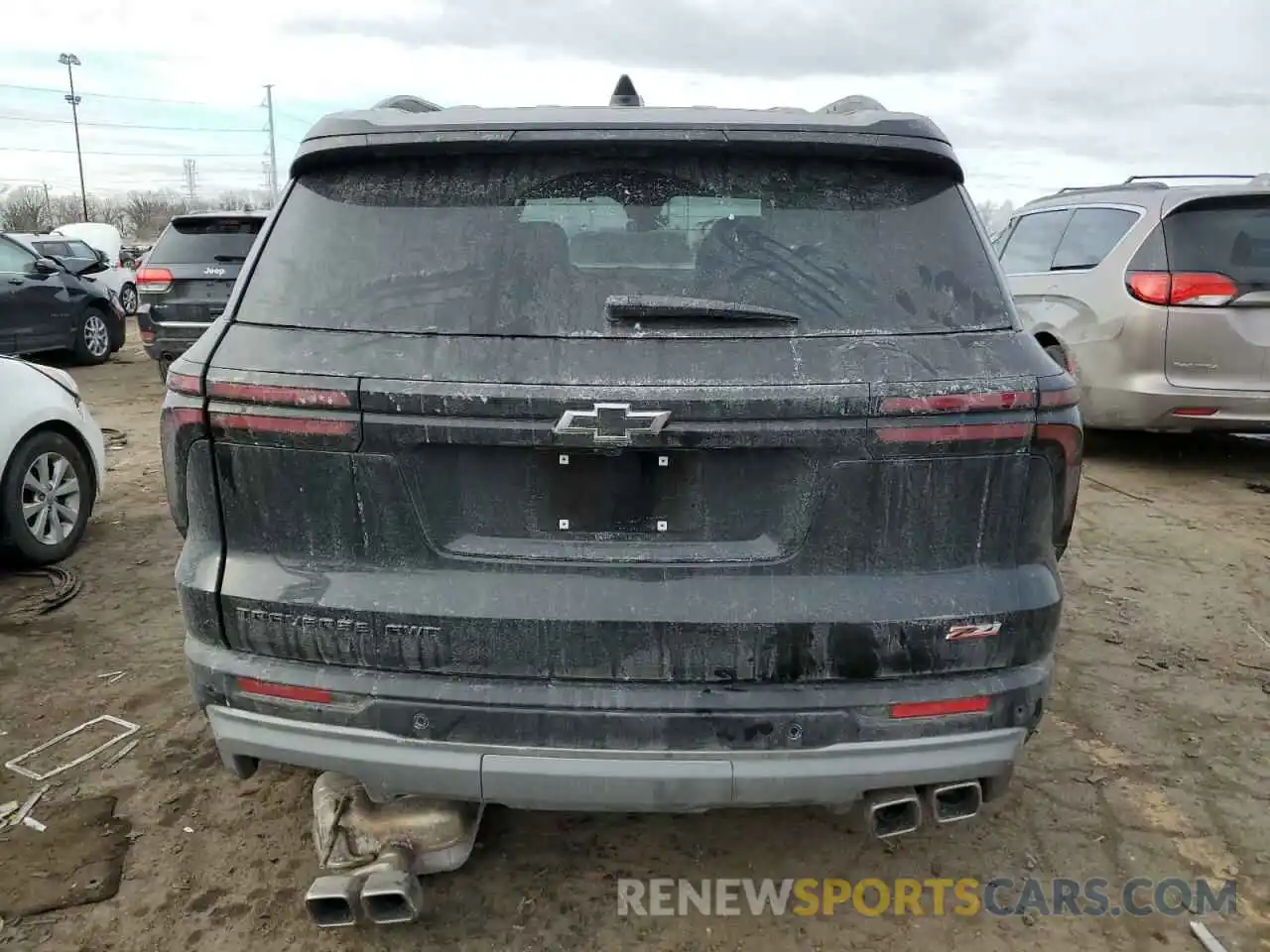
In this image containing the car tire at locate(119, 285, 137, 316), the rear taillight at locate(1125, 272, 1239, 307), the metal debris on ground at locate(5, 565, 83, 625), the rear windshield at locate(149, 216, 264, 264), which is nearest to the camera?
the metal debris on ground at locate(5, 565, 83, 625)

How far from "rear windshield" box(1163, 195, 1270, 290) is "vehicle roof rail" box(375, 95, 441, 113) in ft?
17.3

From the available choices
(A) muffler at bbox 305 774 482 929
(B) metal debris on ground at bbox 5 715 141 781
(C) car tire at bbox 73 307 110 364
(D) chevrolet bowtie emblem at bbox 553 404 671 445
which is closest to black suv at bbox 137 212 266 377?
(C) car tire at bbox 73 307 110 364

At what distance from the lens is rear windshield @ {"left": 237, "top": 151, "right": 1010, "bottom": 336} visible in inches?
83.3

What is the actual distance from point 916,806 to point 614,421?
45.8 inches

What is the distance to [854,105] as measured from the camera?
Answer: 2.75 metres

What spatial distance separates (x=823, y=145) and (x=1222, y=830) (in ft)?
7.76

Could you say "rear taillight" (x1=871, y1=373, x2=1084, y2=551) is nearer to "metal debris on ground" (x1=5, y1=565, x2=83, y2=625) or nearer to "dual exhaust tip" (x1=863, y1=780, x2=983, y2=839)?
"dual exhaust tip" (x1=863, y1=780, x2=983, y2=839)

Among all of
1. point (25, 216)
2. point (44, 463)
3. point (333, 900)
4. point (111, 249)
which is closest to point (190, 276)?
point (44, 463)

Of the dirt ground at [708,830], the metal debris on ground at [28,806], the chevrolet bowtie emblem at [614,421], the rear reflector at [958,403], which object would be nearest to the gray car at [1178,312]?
the dirt ground at [708,830]

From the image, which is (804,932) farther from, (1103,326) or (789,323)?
(1103,326)

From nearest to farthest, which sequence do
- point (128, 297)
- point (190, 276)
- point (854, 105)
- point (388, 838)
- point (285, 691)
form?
point (285, 691) → point (388, 838) → point (854, 105) → point (190, 276) → point (128, 297)

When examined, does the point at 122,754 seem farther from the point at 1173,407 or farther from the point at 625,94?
the point at 1173,407

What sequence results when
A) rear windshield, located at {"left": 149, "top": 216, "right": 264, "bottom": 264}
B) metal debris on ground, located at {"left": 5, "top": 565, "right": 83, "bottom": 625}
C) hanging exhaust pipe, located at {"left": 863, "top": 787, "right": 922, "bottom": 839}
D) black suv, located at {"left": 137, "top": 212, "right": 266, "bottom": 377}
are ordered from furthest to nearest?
rear windshield, located at {"left": 149, "top": 216, "right": 264, "bottom": 264}, black suv, located at {"left": 137, "top": 212, "right": 266, "bottom": 377}, metal debris on ground, located at {"left": 5, "top": 565, "right": 83, "bottom": 625}, hanging exhaust pipe, located at {"left": 863, "top": 787, "right": 922, "bottom": 839}

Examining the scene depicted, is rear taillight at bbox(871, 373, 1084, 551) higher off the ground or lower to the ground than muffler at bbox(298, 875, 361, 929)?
higher
